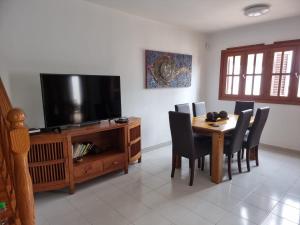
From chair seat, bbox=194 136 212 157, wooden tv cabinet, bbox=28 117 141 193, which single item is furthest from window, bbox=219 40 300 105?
wooden tv cabinet, bbox=28 117 141 193

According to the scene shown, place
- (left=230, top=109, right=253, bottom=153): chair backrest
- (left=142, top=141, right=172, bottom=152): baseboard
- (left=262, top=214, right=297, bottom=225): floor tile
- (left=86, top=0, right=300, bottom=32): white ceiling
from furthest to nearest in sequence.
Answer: (left=142, top=141, right=172, bottom=152): baseboard < (left=86, top=0, right=300, bottom=32): white ceiling < (left=230, top=109, right=253, bottom=153): chair backrest < (left=262, top=214, right=297, bottom=225): floor tile

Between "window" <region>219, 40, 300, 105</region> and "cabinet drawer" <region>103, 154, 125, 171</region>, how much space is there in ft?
9.74

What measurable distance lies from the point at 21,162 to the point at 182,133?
184 cm

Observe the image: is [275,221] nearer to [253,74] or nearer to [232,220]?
[232,220]

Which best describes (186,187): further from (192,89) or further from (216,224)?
(192,89)

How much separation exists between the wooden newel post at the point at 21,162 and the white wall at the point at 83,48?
65.4 inches

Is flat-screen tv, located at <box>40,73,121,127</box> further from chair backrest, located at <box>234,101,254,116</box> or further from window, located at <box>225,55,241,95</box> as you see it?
window, located at <box>225,55,241,95</box>

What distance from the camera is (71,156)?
2391 mm

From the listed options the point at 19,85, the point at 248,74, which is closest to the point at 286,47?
the point at 248,74

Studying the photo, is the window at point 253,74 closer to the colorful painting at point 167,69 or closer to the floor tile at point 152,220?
the colorful painting at point 167,69

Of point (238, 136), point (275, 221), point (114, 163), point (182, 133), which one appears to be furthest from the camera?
point (114, 163)

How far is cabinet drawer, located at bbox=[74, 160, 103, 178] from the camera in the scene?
248 cm

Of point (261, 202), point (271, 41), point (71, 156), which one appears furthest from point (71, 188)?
point (271, 41)

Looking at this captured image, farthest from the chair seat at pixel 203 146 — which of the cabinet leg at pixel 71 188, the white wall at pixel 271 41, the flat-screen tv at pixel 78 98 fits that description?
the white wall at pixel 271 41
